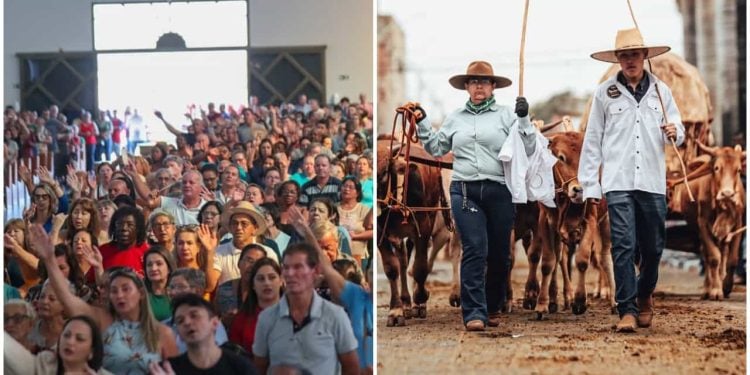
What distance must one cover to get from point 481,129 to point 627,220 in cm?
107

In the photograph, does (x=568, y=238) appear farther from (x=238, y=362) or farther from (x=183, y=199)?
(x=183, y=199)

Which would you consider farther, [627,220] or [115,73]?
[115,73]

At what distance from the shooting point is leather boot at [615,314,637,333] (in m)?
8.19

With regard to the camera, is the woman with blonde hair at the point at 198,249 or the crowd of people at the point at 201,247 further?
the woman with blonde hair at the point at 198,249

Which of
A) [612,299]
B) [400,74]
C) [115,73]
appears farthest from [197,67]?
[612,299]

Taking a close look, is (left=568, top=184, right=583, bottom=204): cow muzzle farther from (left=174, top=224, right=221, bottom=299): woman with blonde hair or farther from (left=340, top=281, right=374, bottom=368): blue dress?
(left=174, top=224, right=221, bottom=299): woman with blonde hair

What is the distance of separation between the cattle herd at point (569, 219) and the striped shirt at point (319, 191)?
0.91 feet

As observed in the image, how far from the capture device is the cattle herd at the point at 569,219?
27.6 ft

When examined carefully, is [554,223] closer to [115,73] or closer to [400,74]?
[400,74]

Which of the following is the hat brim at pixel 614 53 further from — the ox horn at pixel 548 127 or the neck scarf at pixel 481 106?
the neck scarf at pixel 481 106

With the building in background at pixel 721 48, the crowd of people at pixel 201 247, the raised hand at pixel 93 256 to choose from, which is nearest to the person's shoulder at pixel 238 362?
the crowd of people at pixel 201 247

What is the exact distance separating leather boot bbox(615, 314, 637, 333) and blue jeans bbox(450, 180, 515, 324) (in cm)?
78

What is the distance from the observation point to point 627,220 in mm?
8172

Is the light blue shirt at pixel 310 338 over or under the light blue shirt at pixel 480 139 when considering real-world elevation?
under
